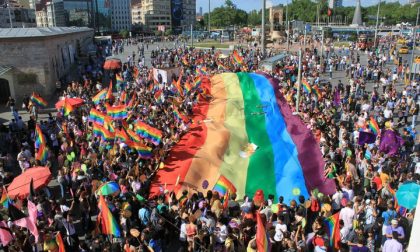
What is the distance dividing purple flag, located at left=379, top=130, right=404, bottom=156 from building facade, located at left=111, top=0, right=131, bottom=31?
159 metres

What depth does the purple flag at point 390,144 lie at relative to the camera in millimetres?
13031

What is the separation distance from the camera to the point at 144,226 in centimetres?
886

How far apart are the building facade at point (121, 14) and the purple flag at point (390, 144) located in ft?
523

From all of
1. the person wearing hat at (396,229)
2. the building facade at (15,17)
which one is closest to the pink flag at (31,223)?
the person wearing hat at (396,229)

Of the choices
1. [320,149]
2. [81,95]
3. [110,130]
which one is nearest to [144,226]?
[110,130]

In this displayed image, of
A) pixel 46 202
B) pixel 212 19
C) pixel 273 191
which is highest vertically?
pixel 212 19

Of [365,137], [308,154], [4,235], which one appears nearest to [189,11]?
[308,154]

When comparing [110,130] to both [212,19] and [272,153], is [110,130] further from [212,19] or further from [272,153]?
[212,19]

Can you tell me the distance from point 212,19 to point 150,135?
109694 mm

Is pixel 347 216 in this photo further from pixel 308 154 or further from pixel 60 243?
pixel 60 243

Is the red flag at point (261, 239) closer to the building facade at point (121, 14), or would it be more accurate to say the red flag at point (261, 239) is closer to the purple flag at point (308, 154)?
the purple flag at point (308, 154)

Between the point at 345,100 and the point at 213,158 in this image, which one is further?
the point at 345,100

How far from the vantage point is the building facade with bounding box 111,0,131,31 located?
163 m

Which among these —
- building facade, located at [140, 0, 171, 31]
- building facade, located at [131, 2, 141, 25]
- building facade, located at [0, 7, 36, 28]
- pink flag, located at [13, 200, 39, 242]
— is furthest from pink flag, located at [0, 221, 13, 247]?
building facade, located at [131, 2, 141, 25]
